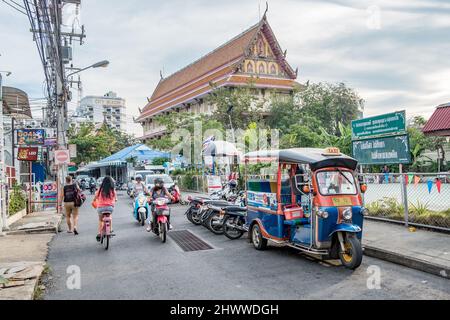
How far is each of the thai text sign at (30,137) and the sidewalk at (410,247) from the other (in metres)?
16.4

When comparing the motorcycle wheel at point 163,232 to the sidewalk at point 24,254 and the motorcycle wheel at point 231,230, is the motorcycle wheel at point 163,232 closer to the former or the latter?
the motorcycle wheel at point 231,230

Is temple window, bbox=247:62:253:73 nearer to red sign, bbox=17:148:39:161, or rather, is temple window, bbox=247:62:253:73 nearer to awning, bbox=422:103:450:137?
red sign, bbox=17:148:39:161

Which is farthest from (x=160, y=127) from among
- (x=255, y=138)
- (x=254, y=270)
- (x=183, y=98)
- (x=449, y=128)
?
(x=254, y=270)

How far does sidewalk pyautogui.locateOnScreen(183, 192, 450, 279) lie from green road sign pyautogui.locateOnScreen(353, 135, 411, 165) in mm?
1747

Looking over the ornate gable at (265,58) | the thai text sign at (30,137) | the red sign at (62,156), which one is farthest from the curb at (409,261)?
the ornate gable at (265,58)

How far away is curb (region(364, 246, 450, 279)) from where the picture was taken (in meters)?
6.43

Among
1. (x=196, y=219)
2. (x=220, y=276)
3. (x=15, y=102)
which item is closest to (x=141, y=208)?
(x=196, y=219)

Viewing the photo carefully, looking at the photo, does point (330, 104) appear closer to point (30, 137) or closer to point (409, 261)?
point (30, 137)

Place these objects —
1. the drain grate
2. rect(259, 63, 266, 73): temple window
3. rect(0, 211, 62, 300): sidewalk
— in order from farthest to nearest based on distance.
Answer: rect(259, 63, 266, 73): temple window < the drain grate < rect(0, 211, 62, 300): sidewalk

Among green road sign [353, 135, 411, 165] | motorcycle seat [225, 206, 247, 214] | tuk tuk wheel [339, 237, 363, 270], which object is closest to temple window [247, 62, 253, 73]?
green road sign [353, 135, 411, 165]

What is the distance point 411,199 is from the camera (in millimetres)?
11312

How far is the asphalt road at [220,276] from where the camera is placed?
5.71m

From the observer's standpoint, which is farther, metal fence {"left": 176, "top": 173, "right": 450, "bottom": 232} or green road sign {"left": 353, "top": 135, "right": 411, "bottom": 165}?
green road sign {"left": 353, "top": 135, "right": 411, "bottom": 165}

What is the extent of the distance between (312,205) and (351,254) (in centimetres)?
107
